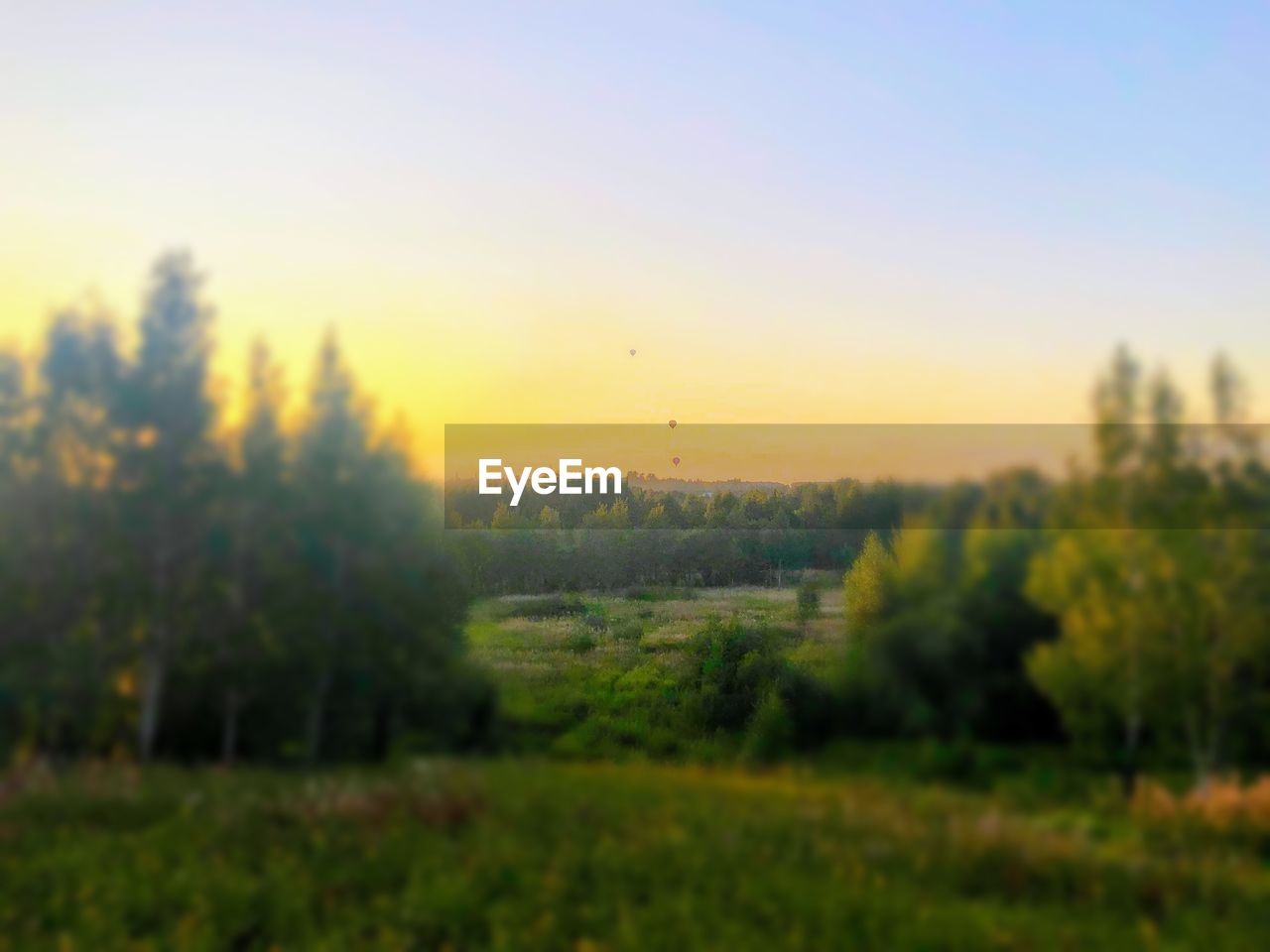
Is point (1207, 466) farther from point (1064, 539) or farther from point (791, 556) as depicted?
point (791, 556)

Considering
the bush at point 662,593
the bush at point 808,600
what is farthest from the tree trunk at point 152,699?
the bush at point 808,600

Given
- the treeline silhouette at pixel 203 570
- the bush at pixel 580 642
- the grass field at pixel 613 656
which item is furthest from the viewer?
the bush at pixel 580 642

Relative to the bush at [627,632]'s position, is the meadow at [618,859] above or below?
below

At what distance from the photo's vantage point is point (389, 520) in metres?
5.60

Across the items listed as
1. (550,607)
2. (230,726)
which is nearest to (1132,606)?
(230,726)

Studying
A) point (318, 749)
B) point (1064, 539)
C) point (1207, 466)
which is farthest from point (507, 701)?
point (1207, 466)

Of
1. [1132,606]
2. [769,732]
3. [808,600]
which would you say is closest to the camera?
[1132,606]

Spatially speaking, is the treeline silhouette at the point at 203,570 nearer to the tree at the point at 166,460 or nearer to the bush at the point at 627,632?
the tree at the point at 166,460
